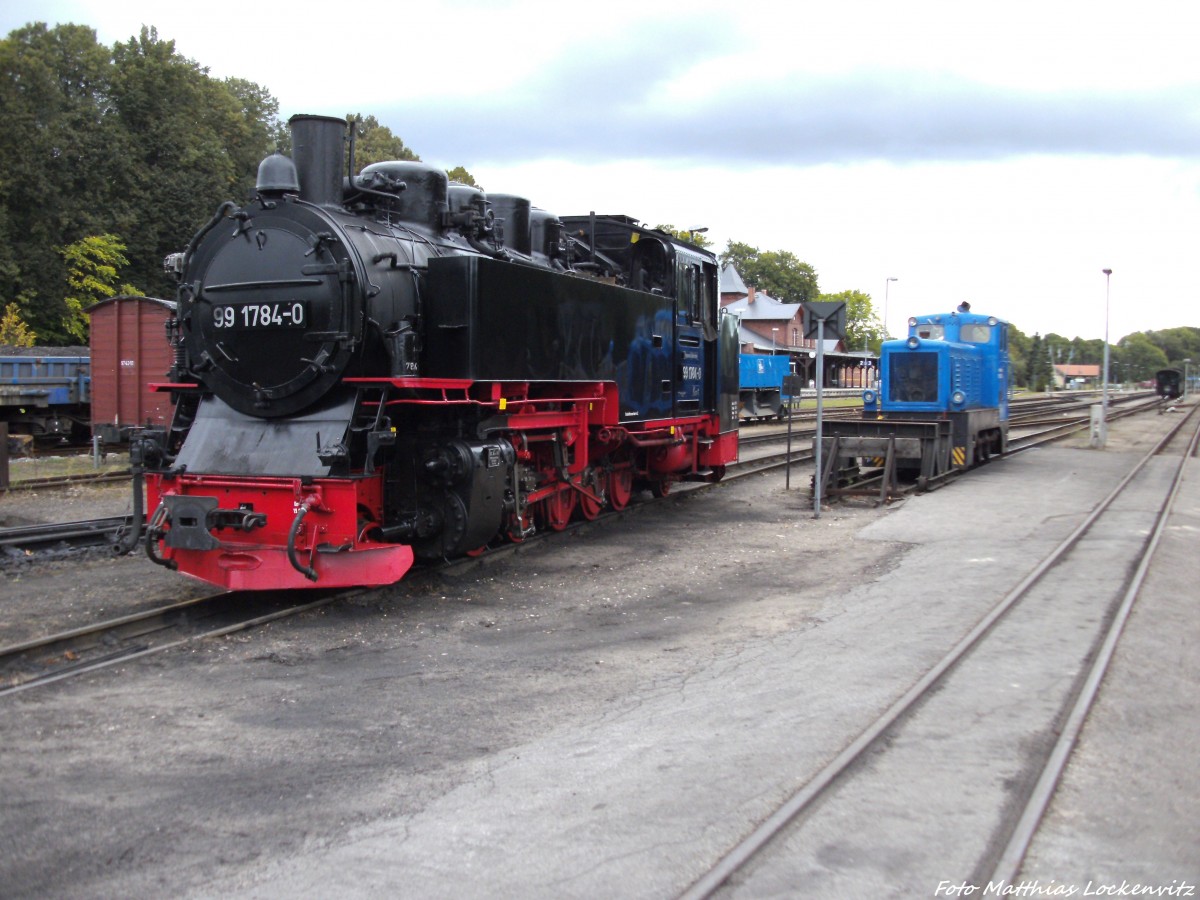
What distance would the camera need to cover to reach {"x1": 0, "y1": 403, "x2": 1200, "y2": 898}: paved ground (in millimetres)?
3736

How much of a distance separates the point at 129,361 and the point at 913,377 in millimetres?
13551

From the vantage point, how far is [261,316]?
8.04 meters

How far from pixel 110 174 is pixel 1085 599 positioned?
149 feet

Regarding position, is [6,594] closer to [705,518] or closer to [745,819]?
[745,819]

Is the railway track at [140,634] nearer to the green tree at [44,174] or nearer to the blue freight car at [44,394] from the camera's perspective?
the blue freight car at [44,394]

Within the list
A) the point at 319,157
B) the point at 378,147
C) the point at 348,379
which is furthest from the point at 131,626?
the point at 378,147

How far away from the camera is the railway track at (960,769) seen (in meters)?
3.59

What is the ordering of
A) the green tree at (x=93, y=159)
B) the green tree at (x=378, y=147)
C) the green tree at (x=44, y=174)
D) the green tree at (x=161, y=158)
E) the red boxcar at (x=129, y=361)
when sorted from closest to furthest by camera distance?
the red boxcar at (x=129, y=361), the green tree at (x=44, y=174), the green tree at (x=93, y=159), the green tree at (x=161, y=158), the green tree at (x=378, y=147)

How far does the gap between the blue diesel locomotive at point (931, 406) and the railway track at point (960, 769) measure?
7.83 metres

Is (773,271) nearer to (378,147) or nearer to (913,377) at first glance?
(378,147)

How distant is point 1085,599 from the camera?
8.05 m

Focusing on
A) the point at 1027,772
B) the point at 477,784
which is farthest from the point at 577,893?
the point at 1027,772

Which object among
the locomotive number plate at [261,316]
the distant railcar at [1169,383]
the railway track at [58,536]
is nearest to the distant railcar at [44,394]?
the railway track at [58,536]

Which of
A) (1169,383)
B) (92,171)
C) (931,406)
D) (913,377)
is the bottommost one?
(931,406)
